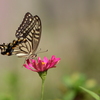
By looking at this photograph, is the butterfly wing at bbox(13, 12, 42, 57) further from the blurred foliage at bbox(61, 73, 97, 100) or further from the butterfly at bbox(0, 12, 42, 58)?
the blurred foliage at bbox(61, 73, 97, 100)

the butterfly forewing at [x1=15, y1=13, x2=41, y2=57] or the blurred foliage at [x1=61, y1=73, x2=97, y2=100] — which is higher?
the butterfly forewing at [x1=15, y1=13, x2=41, y2=57]

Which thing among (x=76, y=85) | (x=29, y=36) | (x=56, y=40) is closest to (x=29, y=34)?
(x=29, y=36)

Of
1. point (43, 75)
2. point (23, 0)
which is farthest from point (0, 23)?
point (43, 75)

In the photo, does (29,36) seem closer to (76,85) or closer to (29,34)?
(29,34)

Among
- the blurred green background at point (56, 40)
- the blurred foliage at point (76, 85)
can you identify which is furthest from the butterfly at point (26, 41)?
the blurred green background at point (56, 40)

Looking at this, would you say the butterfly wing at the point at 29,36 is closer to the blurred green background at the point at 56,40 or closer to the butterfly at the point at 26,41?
the butterfly at the point at 26,41

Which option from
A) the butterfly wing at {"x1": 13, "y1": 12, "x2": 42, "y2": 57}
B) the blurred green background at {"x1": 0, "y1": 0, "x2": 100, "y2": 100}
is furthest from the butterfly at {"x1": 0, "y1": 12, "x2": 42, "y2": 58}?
the blurred green background at {"x1": 0, "y1": 0, "x2": 100, "y2": 100}
